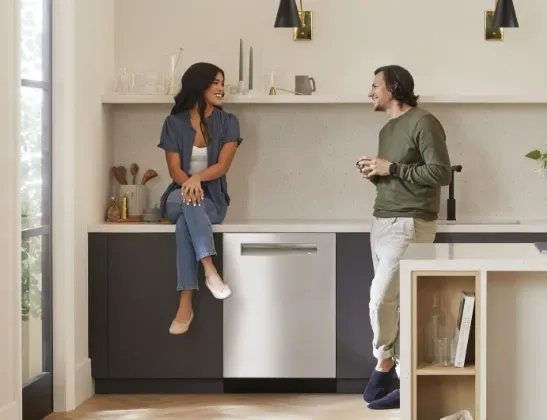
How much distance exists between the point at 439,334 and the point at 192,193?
1.93 metres

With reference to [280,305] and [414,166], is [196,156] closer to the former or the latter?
[280,305]

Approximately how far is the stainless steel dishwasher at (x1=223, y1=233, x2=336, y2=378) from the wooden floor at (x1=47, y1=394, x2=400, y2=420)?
0.17 m

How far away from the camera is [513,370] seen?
3.58 metres

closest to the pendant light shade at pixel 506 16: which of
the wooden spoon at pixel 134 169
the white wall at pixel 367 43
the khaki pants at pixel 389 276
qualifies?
the white wall at pixel 367 43

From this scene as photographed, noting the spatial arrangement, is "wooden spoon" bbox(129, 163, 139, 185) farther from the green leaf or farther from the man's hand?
the green leaf

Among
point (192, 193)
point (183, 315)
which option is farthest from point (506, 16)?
point (183, 315)

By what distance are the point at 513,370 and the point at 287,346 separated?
6.15ft

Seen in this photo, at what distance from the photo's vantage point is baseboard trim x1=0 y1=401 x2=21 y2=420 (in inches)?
165

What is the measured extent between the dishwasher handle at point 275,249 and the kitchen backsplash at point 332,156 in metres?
0.54

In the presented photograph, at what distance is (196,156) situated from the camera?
5387 mm

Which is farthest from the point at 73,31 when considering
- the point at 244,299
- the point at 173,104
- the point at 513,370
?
the point at 513,370

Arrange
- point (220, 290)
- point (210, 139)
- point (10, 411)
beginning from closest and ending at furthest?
point (10, 411), point (220, 290), point (210, 139)

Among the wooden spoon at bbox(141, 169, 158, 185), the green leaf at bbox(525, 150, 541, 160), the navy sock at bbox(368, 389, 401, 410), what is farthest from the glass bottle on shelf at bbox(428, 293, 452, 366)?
the wooden spoon at bbox(141, 169, 158, 185)

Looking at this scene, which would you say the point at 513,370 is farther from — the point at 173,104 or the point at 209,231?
the point at 173,104
